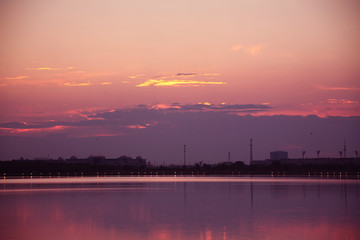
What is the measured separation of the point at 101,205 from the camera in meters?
41.8

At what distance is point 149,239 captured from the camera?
77.8 feet

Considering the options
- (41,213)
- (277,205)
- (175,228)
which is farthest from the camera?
(277,205)

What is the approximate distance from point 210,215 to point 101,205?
10.9m

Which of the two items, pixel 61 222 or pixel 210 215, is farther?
pixel 210 215

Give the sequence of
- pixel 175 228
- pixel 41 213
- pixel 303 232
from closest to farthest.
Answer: pixel 303 232, pixel 175 228, pixel 41 213

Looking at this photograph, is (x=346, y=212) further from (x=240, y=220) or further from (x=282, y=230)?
(x=282, y=230)

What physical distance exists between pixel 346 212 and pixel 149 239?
1537cm

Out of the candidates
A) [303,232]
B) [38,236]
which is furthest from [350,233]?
[38,236]

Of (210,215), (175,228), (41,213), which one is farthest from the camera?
(41,213)

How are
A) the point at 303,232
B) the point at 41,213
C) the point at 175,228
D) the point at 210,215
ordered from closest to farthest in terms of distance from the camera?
Result: the point at 303,232 < the point at 175,228 < the point at 210,215 < the point at 41,213

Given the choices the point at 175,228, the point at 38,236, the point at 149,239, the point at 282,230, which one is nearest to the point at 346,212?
the point at 282,230

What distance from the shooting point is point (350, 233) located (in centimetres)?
2492

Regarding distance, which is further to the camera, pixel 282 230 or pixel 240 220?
pixel 240 220

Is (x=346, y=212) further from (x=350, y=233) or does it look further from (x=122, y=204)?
(x=122, y=204)
